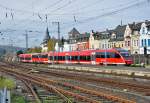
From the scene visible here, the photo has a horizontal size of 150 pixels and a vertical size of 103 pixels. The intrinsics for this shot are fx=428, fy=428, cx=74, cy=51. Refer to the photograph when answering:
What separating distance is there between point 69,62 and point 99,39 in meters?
48.6

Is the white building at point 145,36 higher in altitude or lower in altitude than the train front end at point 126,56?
higher

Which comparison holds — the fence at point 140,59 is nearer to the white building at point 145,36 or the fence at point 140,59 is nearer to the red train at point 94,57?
the red train at point 94,57

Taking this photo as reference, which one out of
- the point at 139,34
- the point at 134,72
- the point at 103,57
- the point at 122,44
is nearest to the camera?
the point at 134,72

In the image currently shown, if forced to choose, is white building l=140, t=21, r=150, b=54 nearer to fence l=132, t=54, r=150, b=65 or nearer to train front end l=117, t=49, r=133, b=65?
fence l=132, t=54, r=150, b=65

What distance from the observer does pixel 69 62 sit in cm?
A: 8156

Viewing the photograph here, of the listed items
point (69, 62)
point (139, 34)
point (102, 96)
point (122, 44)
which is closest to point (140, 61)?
point (69, 62)

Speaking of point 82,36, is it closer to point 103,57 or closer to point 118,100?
point 103,57

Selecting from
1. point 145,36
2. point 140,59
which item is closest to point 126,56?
point 140,59

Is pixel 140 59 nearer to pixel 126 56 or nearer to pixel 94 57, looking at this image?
pixel 94 57

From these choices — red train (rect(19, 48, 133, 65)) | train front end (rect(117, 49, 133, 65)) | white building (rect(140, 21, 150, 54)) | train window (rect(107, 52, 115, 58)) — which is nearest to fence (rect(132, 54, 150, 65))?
red train (rect(19, 48, 133, 65))

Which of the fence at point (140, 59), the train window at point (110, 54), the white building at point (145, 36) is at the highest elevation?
the white building at point (145, 36)

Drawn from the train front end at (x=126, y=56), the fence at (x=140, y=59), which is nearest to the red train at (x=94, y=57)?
the train front end at (x=126, y=56)

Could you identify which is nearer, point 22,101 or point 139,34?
point 22,101

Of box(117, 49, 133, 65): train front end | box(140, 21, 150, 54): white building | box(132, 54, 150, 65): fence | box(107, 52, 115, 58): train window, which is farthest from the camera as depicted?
box(140, 21, 150, 54): white building
